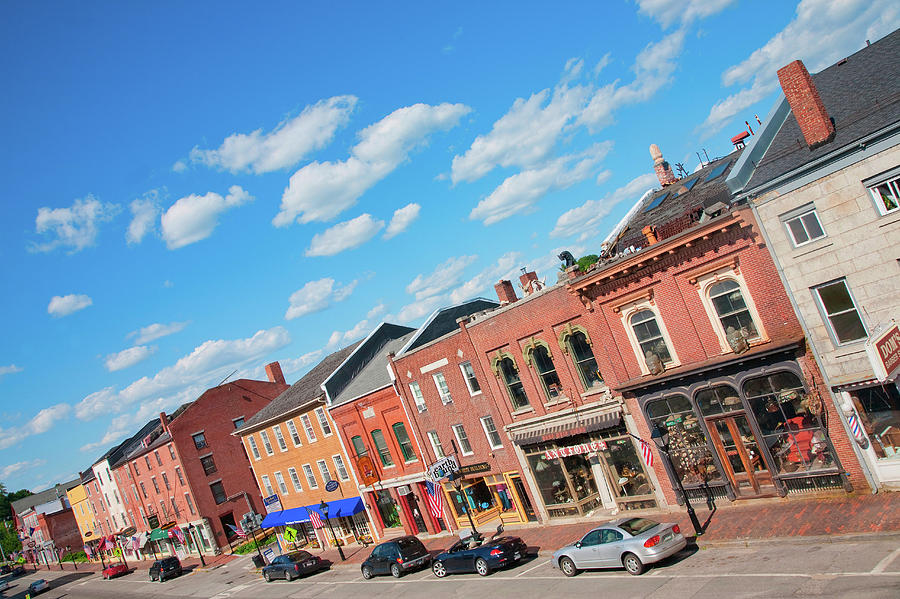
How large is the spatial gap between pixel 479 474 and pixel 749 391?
14754 mm

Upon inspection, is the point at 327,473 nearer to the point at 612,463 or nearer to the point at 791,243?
the point at 612,463

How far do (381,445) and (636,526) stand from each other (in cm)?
2071

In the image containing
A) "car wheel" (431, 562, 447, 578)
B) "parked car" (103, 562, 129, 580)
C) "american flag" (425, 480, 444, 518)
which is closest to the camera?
"car wheel" (431, 562, 447, 578)

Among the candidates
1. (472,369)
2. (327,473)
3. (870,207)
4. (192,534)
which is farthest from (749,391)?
(192,534)

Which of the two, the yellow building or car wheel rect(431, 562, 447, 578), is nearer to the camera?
car wheel rect(431, 562, 447, 578)

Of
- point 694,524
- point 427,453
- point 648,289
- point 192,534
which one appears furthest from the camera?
point 192,534

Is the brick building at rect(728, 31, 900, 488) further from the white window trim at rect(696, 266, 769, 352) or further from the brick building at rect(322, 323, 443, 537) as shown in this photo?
the brick building at rect(322, 323, 443, 537)

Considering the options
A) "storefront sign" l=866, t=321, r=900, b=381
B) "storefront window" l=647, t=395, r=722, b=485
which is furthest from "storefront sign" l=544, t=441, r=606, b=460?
"storefront sign" l=866, t=321, r=900, b=381

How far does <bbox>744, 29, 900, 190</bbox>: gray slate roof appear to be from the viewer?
18047 mm

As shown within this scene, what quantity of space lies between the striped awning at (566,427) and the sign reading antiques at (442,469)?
4235 mm

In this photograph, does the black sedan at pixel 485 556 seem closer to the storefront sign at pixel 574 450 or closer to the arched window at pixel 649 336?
the storefront sign at pixel 574 450

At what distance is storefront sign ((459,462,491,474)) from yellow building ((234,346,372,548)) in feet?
33.4

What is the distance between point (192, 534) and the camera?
5888 centimetres

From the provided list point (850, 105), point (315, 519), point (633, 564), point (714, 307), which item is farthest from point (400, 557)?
point (850, 105)
